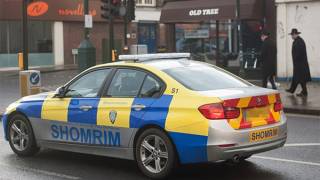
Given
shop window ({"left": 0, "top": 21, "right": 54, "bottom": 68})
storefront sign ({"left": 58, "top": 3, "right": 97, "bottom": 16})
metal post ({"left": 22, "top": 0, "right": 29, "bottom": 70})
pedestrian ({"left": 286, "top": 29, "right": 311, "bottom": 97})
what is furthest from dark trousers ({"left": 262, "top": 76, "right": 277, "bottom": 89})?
storefront sign ({"left": 58, "top": 3, "right": 97, "bottom": 16})

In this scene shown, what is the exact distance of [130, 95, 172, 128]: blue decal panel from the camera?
23.3 feet

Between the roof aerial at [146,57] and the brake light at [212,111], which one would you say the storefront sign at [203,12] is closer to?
the roof aerial at [146,57]

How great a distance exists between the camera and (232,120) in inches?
269

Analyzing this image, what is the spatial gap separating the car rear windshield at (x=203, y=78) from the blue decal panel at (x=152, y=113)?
0.34 metres

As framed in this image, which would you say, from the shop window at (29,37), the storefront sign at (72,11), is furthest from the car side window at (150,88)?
the storefront sign at (72,11)

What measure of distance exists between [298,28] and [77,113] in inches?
568

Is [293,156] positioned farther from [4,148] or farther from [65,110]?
[4,148]

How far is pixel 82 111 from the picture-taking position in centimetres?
795

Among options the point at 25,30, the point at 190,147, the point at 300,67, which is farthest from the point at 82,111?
the point at 300,67

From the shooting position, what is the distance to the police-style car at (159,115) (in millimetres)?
6828

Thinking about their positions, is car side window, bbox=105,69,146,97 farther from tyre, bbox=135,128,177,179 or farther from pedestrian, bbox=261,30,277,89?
pedestrian, bbox=261,30,277,89

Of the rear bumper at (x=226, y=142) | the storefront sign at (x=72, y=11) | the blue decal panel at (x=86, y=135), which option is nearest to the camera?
the rear bumper at (x=226, y=142)

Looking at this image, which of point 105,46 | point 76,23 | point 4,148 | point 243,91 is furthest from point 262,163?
point 76,23

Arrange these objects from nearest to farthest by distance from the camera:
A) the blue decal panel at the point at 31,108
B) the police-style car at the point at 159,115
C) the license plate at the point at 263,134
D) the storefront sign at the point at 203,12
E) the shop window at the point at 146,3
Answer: the police-style car at the point at 159,115
the license plate at the point at 263,134
the blue decal panel at the point at 31,108
the storefront sign at the point at 203,12
the shop window at the point at 146,3
